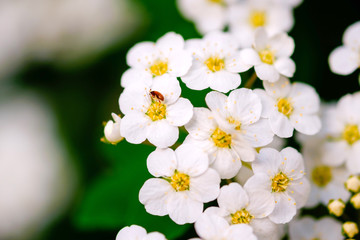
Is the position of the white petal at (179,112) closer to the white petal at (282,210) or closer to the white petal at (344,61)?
the white petal at (282,210)

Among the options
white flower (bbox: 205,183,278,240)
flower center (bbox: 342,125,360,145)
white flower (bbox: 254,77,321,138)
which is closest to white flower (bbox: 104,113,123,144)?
white flower (bbox: 205,183,278,240)

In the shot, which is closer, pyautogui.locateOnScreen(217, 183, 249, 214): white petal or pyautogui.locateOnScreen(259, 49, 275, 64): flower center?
pyautogui.locateOnScreen(217, 183, 249, 214): white petal

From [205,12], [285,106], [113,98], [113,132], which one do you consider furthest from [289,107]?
[113,98]

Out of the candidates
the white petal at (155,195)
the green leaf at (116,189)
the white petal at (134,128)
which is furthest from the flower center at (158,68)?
the white petal at (155,195)

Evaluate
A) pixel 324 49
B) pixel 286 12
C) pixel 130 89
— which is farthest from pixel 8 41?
pixel 324 49

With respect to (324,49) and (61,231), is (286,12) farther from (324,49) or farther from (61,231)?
(61,231)

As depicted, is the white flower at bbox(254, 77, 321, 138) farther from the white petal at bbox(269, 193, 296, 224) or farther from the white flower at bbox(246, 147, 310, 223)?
the white petal at bbox(269, 193, 296, 224)
